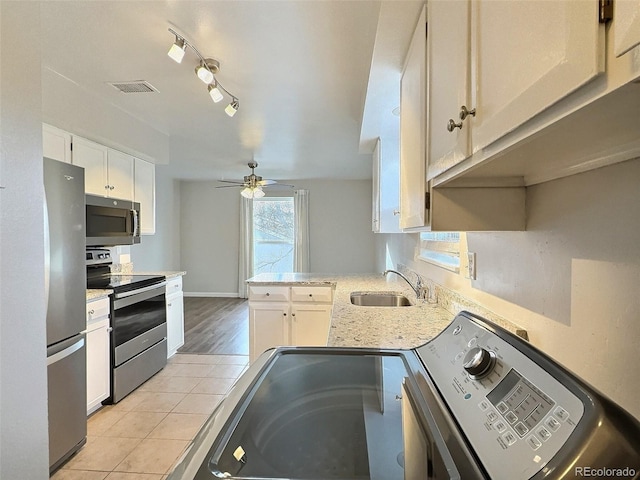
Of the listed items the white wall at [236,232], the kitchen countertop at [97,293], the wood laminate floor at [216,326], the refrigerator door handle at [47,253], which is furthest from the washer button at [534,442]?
the white wall at [236,232]

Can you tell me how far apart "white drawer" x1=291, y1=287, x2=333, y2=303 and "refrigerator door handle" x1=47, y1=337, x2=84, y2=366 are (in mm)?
1635

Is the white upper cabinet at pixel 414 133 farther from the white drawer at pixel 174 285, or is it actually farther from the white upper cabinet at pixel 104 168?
the white drawer at pixel 174 285

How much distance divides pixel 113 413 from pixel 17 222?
1.92m

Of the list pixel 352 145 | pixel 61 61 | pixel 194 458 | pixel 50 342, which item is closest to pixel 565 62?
pixel 194 458

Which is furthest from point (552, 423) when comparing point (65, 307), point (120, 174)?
point (120, 174)

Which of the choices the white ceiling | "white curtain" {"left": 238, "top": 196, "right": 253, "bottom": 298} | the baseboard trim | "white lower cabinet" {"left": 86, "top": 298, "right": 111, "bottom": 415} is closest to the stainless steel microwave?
"white lower cabinet" {"left": 86, "top": 298, "right": 111, "bottom": 415}

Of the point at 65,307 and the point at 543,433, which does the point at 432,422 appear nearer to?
the point at 543,433

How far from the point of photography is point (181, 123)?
11.0ft

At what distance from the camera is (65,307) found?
1.98m

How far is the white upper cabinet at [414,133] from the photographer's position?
1181 millimetres

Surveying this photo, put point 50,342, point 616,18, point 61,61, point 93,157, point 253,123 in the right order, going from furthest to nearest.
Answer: point 253,123 < point 93,157 < point 61,61 < point 50,342 < point 616,18

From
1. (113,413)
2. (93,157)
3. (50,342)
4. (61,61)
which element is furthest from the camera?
(93,157)

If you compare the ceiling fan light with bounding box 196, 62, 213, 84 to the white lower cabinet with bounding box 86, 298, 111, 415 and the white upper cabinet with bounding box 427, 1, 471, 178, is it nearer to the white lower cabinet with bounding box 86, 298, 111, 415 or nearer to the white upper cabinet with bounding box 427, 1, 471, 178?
the white upper cabinet with bounding box 427, 1, 471, 178

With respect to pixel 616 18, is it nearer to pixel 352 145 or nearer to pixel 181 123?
pixel 181 123
